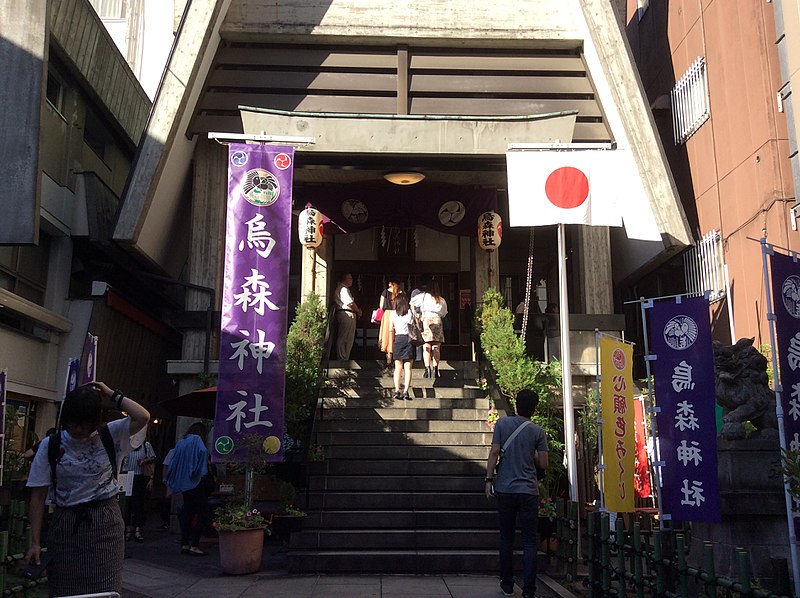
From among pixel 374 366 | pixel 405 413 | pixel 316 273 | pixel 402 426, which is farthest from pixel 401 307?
pixel 316 273

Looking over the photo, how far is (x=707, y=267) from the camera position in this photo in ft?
47.3

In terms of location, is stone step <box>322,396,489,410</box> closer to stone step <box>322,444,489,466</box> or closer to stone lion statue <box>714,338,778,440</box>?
stone step <box>322,444,489,466</box>

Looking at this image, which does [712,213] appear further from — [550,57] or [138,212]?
[138,212]

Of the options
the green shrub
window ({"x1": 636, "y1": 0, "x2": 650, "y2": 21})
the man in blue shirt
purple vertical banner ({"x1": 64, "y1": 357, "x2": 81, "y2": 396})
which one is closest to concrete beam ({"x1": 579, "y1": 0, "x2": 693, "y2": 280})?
the green shrub

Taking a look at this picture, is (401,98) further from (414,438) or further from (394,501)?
(394,501)

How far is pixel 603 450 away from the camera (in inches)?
357

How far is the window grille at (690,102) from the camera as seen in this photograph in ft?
49.1

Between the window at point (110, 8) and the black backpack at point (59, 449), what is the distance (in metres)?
24.5

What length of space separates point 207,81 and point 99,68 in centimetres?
359

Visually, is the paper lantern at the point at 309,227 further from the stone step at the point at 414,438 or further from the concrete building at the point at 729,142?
the concrete building at the point at 729,142

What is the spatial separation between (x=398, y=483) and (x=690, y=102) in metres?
10.6

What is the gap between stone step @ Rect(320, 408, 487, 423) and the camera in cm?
1184

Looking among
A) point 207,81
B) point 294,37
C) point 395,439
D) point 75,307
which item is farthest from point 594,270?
Answer: point 75,307

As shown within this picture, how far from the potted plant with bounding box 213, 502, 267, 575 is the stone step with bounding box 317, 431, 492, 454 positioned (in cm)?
257
